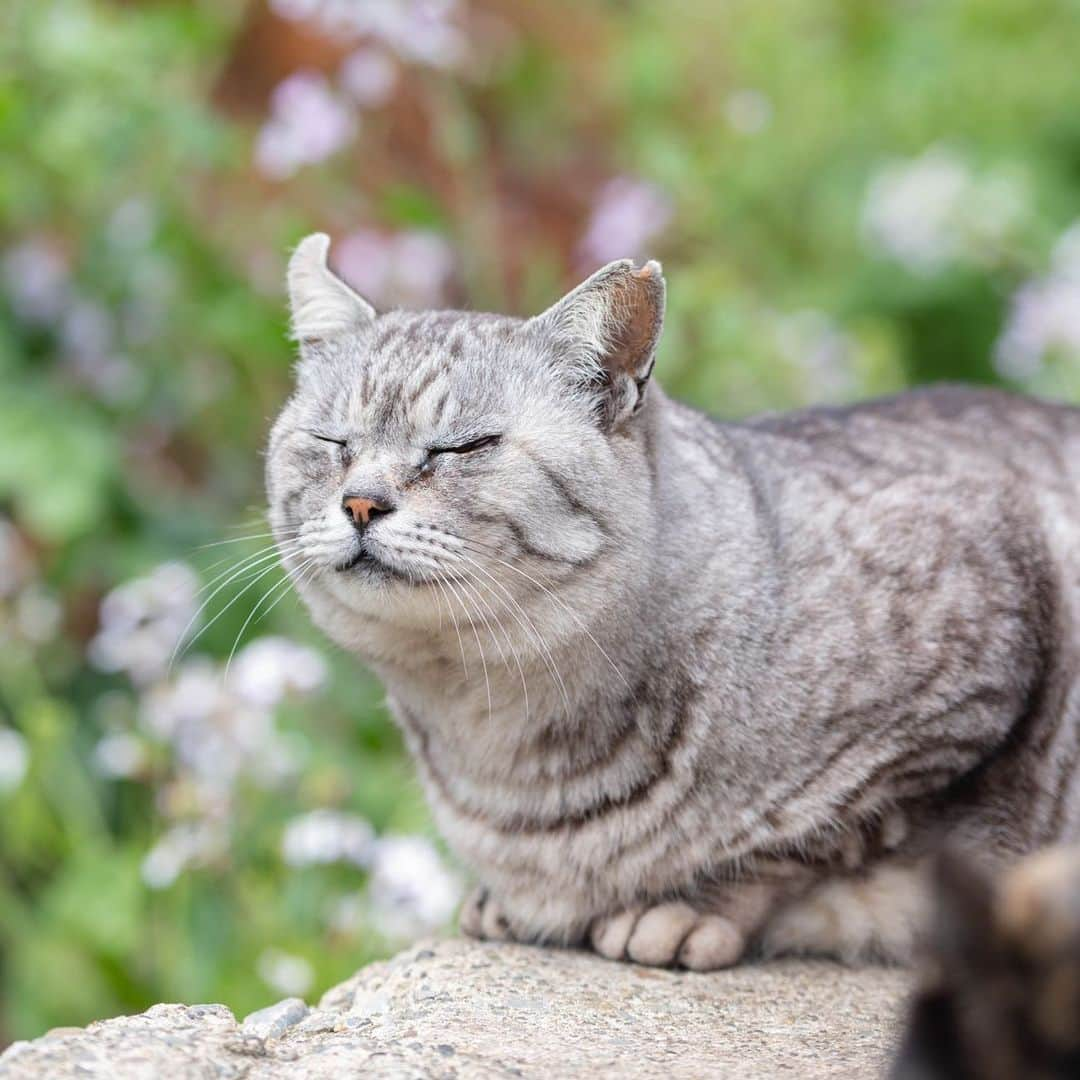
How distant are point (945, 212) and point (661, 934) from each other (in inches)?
102

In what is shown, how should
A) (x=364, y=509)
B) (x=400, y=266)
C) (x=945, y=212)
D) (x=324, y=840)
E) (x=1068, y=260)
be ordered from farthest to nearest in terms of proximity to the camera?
1. (x=400, y=266)
2. (x=945, y=212)
3. (x=1068, y=260)
4. (x=324, y=840)
5. (x=364, y=509)

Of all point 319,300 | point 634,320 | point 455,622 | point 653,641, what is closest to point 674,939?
point 653,641

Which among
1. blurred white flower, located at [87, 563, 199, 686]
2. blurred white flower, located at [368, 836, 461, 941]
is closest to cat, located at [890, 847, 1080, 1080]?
blurred white flower, located at [368, 836, 461, 941]

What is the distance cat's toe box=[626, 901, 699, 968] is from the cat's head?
1.89 feet

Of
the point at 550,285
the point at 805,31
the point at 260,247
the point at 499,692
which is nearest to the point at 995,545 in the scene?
the point at 499,692

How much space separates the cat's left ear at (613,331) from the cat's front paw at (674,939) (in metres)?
0.77

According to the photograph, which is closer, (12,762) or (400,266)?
(12,762)

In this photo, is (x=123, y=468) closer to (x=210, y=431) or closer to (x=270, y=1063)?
(x=210, y=431)

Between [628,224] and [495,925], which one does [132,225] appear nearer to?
[628,224]

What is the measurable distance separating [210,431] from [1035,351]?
Answer: 7.80 ft

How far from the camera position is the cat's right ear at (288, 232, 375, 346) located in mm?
2666

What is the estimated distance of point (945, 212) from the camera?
4.32 m

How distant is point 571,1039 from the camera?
1.99m

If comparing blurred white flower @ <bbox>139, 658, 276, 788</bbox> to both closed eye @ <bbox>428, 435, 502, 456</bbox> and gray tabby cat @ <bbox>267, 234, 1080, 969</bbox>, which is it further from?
closed eye @ <bbox>428, 435, 502, 456</bbox>
